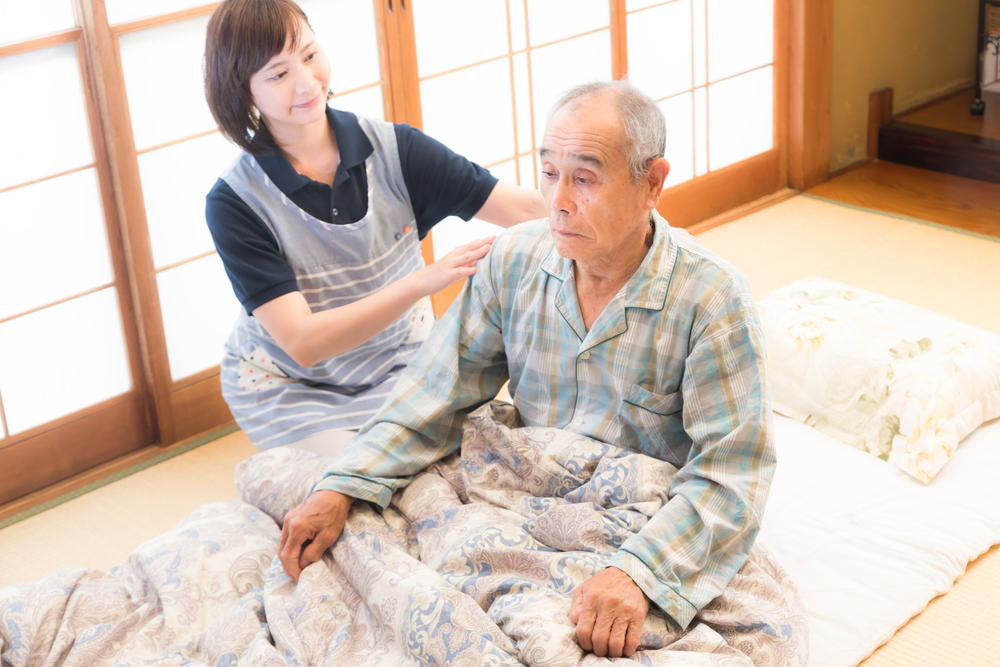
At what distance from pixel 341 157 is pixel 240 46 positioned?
353 millimetres

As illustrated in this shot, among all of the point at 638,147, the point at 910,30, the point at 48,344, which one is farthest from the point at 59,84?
the point at 910,30

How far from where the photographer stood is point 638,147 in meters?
2.05

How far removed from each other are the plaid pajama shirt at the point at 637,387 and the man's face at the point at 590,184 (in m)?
0.09

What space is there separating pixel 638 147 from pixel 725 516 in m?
0.63

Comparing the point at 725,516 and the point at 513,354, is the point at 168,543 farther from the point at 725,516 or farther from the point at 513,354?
the point at 725,516

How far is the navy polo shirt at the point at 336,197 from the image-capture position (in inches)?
105

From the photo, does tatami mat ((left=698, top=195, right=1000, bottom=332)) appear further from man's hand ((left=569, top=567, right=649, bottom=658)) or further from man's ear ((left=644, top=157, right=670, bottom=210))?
man's hand ((left=569, top=567, right=649, bottom=658))

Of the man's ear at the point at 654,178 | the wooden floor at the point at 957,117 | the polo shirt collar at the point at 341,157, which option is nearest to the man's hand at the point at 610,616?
the man's ear at the point at 654,178

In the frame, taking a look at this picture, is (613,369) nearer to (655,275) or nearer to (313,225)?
(655,275)

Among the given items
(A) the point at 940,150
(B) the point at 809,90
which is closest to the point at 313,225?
(B) the point at 809,90

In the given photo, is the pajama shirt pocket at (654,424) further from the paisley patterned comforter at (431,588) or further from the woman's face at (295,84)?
the woman's face at (295,84)

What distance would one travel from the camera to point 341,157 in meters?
2.76

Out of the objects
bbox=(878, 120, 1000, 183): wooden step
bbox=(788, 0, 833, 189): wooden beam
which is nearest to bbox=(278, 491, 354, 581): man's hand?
bbox=(788, 0, 833, 189): wooden beam

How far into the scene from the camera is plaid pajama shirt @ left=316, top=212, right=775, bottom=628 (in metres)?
2.00
